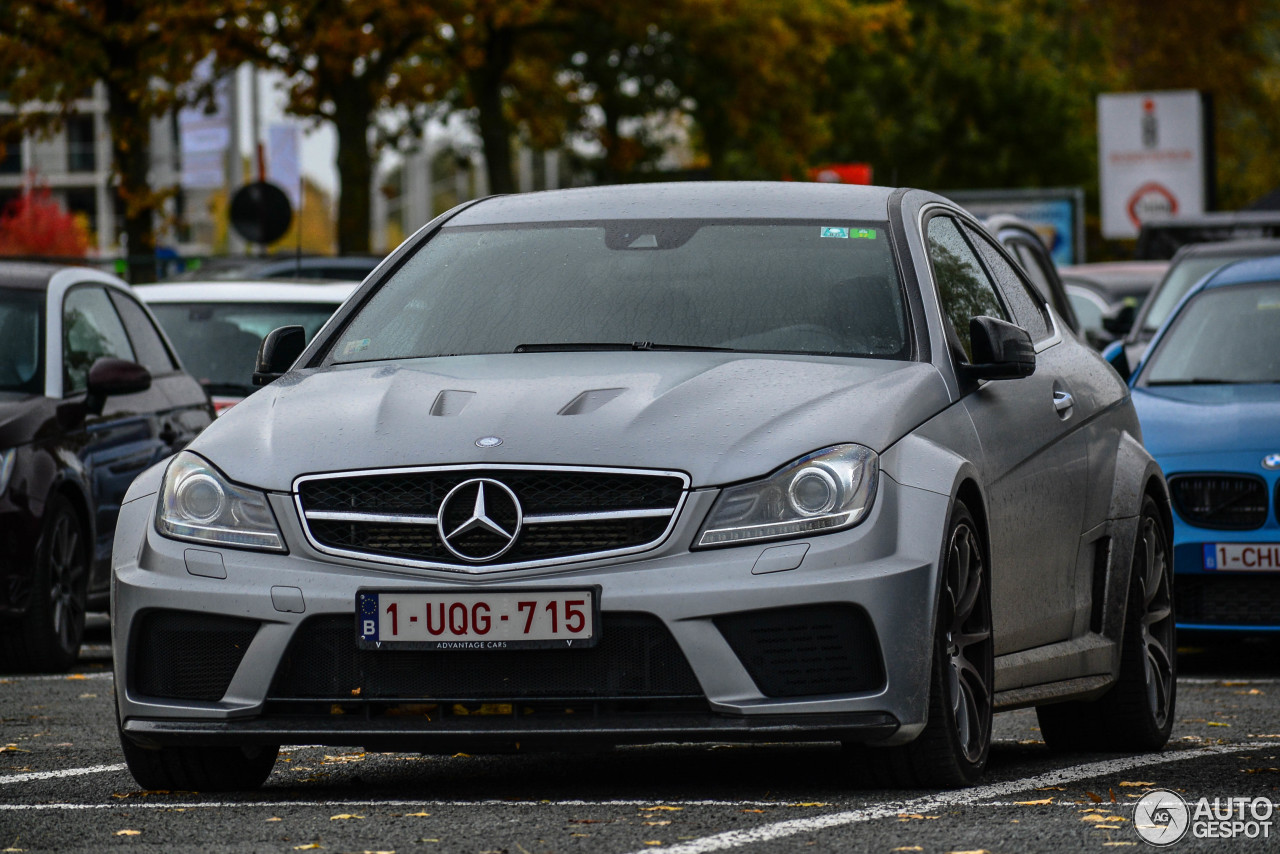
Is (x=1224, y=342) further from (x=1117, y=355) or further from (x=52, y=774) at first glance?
(x=52, y=774)

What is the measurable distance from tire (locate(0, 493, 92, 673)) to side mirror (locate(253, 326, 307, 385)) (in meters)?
3.84

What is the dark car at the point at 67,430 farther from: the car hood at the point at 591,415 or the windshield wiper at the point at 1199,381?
the windshield wiper at the point at 1199,381

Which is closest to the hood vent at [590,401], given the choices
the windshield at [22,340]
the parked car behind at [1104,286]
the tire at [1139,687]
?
the tire at [1139,687]

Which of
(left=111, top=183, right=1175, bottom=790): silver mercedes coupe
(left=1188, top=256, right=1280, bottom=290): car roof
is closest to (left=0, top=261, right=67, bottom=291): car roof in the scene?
(left=111, top=183, right=1175, bottom=790): silver mercedes coupe

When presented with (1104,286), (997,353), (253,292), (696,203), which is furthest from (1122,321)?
(997,353)

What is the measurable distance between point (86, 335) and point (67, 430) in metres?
0.74

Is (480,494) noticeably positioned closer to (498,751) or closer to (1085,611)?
(498,751)

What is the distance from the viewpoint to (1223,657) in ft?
38.5

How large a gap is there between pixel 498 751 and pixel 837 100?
190 ft

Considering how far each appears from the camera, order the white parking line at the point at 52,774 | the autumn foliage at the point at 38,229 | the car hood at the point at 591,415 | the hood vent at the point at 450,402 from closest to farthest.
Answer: the car hood at the point at 591,415
the hood vent at the point at 450,402
the white parking line at the point at 52,774
the autumn foliage at the point at 38,229

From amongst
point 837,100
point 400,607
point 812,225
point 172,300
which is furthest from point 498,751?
point 837,100

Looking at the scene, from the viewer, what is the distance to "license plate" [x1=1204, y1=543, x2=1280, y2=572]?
34.5 ft

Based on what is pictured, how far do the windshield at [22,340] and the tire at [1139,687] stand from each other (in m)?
5.17

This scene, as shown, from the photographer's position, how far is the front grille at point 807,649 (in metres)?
5.85
